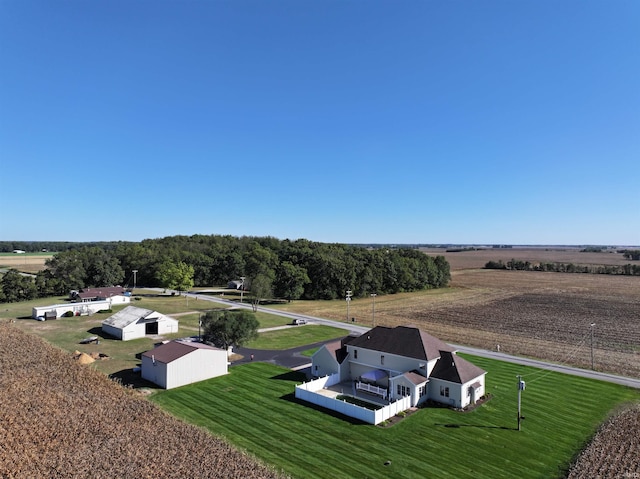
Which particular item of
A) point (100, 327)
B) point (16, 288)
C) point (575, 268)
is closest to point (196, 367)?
point (100, 327)

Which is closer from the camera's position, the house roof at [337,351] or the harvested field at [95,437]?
the harvested field at [95,437]

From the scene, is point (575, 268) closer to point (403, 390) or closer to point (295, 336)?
point (295, 336)

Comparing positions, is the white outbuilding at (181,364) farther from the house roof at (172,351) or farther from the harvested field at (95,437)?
the harvested field at (95,437)

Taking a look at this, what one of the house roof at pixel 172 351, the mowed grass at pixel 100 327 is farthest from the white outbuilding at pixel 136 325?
the house roof at pixel 172 351

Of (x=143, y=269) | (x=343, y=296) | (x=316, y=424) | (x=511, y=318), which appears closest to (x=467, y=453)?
(x=316, y=424)

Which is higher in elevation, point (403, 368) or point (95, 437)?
point (403, 368)

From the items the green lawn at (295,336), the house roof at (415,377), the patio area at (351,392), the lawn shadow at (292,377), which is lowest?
the patio area at (351,392)

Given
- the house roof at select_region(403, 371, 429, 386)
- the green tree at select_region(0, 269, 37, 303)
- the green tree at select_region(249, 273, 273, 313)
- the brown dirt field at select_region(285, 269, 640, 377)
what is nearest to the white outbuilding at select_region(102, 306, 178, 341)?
the green tree at select_region(249, 273, 273, 313)
